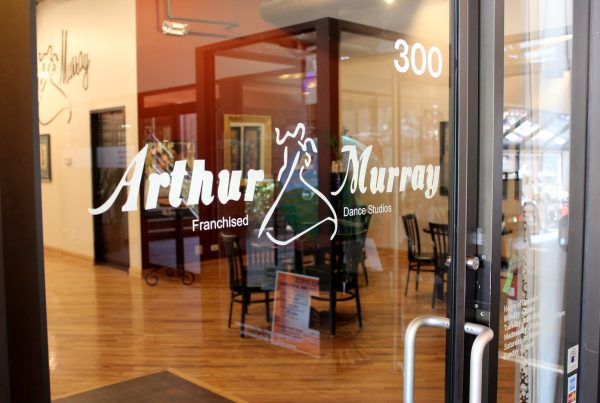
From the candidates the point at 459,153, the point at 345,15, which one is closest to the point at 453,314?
the point at 459,153

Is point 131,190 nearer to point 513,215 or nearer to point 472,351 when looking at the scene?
point 472,351

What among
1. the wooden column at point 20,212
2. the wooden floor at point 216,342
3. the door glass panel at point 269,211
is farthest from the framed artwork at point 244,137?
the wooden column at point 20,212

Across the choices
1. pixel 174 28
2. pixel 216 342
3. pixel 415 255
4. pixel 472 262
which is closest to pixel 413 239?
pixel 415 255

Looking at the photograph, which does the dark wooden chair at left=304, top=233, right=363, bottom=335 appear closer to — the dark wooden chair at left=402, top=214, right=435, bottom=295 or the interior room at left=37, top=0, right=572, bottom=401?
the interior room at left=37, top=0, right=572, bottom=401

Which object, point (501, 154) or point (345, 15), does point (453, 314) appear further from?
point (345, 15)

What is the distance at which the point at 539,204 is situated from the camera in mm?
2223

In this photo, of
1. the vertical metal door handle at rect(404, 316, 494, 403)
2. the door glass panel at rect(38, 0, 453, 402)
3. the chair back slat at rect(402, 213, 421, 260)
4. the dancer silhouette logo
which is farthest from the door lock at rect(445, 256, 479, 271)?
the chair back slat at rect(402, 213, 421, 260)

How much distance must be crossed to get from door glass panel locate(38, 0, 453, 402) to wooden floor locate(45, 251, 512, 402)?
0.02 m

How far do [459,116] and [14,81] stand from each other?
3.92 ft

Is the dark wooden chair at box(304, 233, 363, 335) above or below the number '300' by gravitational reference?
below

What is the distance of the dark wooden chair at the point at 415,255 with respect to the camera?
16.8ft

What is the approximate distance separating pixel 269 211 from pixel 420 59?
1.02 metres

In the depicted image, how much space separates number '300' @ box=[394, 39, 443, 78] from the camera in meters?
2.52

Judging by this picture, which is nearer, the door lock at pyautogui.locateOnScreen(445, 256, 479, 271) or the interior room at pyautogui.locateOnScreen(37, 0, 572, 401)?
the door lock at pyautogui.locateOnScreen(445, 256, 479, 271)
